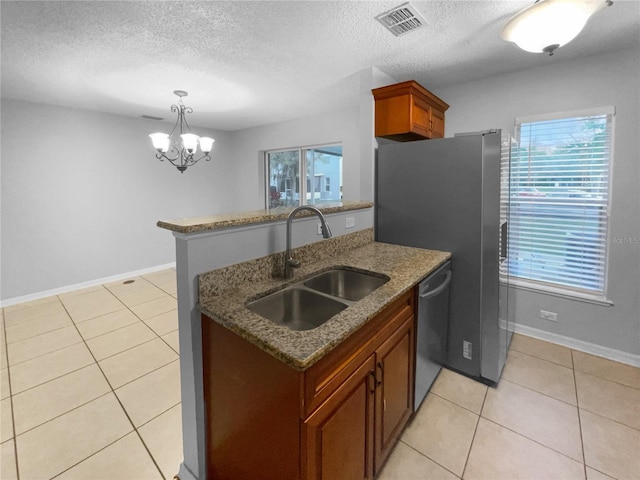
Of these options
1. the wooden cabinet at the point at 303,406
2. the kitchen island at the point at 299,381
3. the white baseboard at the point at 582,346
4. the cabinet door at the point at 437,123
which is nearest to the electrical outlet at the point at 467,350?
the kitchen island at the point at 299,381

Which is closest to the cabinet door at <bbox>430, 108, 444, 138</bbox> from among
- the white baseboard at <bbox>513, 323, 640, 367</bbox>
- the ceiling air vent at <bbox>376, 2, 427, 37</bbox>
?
the ceiling air vent at <bbox>376, 2, 427, 37</bbox>

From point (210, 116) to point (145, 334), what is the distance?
3166 mm

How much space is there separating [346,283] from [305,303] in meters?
0.39

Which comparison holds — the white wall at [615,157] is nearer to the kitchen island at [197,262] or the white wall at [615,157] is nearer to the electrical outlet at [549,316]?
the electrical outlet at [549,316]

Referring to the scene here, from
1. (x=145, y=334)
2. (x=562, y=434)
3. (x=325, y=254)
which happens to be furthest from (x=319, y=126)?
(x=562, y=434)

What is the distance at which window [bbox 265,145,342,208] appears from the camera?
15.4 ft

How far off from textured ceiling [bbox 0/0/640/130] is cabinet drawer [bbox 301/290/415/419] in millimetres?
1778

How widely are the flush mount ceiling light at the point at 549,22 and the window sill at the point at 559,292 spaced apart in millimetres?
1581

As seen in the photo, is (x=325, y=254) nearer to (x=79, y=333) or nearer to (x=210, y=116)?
(x=79, y=333)

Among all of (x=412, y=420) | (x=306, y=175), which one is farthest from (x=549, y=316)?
(x=306, y=175)

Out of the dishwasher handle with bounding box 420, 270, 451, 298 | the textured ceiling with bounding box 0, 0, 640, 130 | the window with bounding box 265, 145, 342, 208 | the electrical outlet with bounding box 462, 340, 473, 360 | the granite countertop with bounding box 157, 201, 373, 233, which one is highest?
the textured ceiling with bounding box 0, 0, 640, 130

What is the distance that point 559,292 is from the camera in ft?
8.63

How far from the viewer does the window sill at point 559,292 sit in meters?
2.46

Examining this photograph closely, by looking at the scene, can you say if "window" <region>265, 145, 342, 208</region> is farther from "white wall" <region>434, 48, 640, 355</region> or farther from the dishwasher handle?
the dishwasher handle
